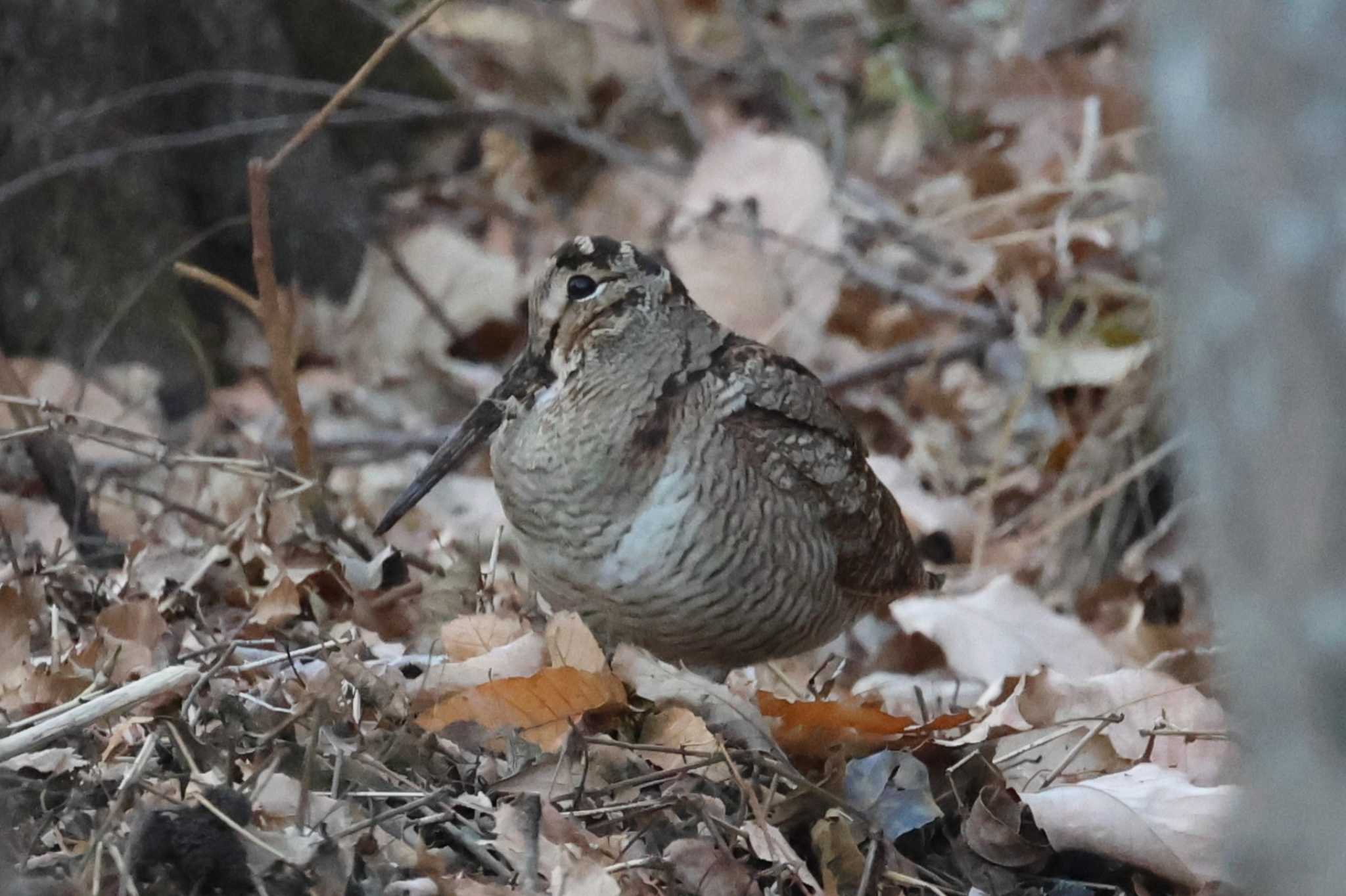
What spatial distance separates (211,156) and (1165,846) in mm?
4188

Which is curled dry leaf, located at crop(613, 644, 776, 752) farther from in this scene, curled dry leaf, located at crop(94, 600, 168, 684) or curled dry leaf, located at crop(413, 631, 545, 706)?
curled dry leaf, located at crop(94, 600, 168, 684)

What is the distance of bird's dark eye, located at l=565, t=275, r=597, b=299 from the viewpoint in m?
3.15

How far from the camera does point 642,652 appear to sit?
2.71 meters

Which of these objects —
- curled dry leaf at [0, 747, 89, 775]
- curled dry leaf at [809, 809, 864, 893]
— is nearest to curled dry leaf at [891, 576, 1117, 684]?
curled dry leaf at [809, 809, 864, 893]

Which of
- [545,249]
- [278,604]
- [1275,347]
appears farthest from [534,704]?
[545,249]

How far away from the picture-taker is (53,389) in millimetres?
4746

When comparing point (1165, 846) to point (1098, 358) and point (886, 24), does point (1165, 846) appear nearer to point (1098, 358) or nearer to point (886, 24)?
point (1098, 358)

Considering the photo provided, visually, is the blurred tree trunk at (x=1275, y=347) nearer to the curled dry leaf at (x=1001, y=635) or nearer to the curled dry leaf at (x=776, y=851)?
the curled dry leaf at (x=776, y=851)

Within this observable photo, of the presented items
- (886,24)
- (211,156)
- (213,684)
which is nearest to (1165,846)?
(213,684)

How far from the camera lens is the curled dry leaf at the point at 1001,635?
3842 mm

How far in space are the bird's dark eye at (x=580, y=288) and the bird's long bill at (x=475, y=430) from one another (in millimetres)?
166

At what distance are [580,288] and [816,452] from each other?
55 centimetres

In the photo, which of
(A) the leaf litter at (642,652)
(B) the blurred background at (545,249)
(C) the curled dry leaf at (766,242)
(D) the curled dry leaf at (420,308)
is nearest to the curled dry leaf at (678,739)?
(A) the leaf litter at (642,652)

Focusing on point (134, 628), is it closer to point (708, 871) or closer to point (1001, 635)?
point (708, 871)
